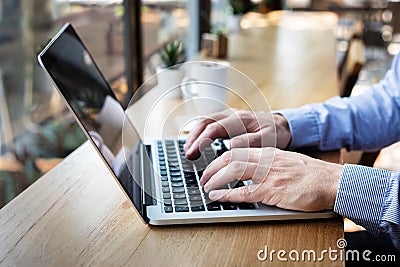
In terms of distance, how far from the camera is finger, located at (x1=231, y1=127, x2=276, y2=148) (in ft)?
3.36

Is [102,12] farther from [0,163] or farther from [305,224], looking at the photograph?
[305,224]

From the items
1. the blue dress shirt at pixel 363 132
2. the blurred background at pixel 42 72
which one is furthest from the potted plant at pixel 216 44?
the blue dress shirt at pixel 363 132

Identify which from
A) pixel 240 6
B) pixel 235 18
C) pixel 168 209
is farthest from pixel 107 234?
pixel 240 6

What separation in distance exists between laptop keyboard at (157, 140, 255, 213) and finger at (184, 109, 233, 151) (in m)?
0.03

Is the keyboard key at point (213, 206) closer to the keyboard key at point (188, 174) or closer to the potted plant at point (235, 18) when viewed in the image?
the keyboard key at point (188, 174)

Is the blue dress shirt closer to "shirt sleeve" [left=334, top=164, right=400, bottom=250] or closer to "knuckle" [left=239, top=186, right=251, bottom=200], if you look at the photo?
"shirt sleeve" [left=334, top=164, right=400, bottom=250]

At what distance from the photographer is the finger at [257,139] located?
3.36 feet

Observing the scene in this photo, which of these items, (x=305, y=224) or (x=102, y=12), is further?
(x=102, y=12)

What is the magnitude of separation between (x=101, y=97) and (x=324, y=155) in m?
0.46

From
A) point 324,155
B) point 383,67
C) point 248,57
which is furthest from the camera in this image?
point 383,67

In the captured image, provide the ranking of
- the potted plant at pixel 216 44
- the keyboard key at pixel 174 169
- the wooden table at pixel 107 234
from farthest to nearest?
the potted plant at pixel 216 44 < the keyboard key at pixel 174 169 < the wooden table at pixel 107 234

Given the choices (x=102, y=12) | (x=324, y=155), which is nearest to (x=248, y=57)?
(x=102, y=12)

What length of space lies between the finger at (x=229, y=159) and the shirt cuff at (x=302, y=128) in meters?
0.21

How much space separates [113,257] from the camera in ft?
2.50
